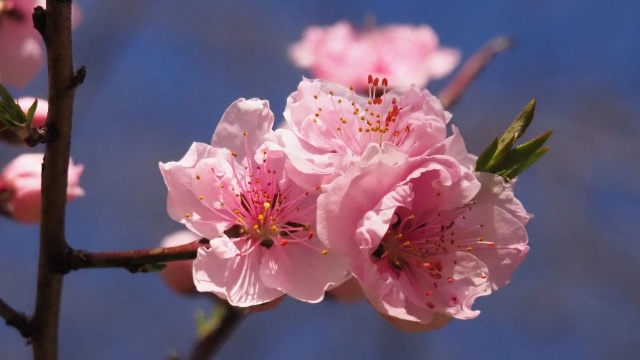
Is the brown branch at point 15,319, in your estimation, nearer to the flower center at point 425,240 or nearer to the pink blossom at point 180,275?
the flower center at point 425,240

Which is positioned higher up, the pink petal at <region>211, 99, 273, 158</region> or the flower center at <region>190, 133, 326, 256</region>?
the pink petal at <region>211, 99, 273, 158</region>

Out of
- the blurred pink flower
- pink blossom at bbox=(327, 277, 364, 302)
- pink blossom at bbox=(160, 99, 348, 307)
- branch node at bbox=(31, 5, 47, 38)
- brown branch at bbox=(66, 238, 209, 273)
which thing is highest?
branch node at bbox=(31, 5, 47, 38)

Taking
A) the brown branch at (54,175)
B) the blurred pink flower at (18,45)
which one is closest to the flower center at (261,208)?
the brown branch at (54,175)

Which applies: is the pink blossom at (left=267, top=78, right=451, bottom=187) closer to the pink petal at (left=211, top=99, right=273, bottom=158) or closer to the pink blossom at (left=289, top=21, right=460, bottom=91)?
the pink petal at (left=211, top=99, right=273, bottom=158)

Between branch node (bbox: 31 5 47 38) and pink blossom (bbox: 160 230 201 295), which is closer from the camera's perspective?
branch node (bbox: 31 5 47 38)

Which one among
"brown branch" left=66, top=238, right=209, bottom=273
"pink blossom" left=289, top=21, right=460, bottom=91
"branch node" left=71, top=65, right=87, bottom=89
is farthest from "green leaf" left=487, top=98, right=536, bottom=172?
"pink blossom" left=289, top=21, right=460, bottom=91

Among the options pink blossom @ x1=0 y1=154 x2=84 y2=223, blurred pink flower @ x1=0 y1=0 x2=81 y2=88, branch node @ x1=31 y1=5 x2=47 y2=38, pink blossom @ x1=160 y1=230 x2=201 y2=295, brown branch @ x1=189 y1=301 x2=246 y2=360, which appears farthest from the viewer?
pink blossom @ x1=160 y1=230 x2=201 y2=295

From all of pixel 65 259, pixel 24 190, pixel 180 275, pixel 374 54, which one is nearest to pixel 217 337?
pixel 180 275
